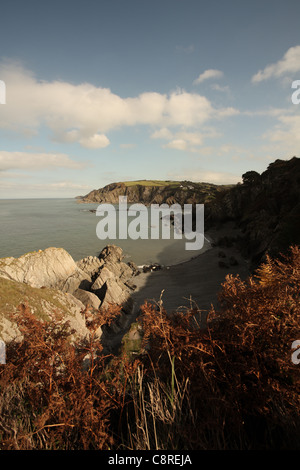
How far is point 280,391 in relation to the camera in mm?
2707

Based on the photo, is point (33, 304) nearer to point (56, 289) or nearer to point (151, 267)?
point (56, 289)

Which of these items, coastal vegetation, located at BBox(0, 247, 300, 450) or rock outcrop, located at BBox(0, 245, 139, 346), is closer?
coastal vegetation, located at BBox(0, 247, 300, 450)

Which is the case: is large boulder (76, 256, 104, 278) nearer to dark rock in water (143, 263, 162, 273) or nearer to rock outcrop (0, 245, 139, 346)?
rock outcrop (0, 245, 139, 346)

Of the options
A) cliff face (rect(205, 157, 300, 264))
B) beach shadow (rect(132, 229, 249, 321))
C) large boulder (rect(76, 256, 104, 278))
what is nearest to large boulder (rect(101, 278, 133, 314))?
beach shadow (rect(132, 229, 249, 321))

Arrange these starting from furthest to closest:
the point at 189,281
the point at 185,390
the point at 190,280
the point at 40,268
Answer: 1. the point at 190,280
2. the point at 189,281
3. the point at 40,268
4. the point at 185,390

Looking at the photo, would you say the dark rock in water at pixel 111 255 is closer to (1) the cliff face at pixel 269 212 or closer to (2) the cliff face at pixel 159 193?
(1) the cliff face at pixel 269 212

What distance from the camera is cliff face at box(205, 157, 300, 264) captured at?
18.3 m

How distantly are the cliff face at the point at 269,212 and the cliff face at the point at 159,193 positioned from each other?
5684 centimetres

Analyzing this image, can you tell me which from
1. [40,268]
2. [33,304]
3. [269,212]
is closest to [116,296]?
[40,268]

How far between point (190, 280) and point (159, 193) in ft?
455

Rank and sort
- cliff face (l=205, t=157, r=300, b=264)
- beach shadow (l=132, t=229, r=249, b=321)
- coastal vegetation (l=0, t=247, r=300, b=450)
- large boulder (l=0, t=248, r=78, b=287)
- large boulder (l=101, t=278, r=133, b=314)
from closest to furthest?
1. coastal vegetation (l=0, t=247, r=300, b=450)
2. large boulder (l=0, t=248, r=78, b=287)
3. large boulder (l=101, t=278, r=133, b=314)
4. beach shadow (l=132, t=229, r=249, b=321)
5. cliff face (l=205, t=157, r=300, b=264)

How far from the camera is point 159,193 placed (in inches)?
6127

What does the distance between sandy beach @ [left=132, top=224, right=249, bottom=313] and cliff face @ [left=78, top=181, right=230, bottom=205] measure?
8710 cm
